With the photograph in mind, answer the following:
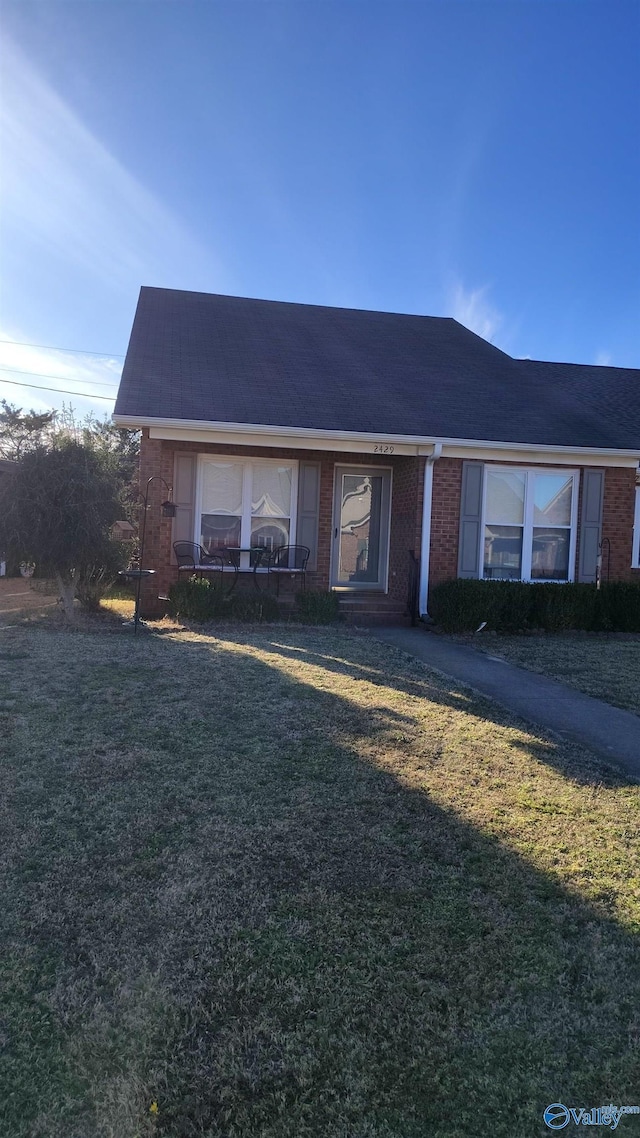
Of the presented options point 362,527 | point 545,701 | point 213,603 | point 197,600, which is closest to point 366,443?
point 362,527

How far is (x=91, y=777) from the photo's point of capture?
3.95 metres

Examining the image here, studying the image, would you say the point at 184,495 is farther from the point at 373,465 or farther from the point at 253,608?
the point at 373,465

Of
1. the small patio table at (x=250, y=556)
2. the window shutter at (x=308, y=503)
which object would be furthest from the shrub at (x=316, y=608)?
the window shutter at (x=308, y=503)

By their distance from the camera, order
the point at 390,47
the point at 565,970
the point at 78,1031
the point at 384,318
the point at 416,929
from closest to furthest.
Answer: the point at 78,1031 → the point at 565,970 → the point at 416,929 → the point at 390,47 → the point at 384,318

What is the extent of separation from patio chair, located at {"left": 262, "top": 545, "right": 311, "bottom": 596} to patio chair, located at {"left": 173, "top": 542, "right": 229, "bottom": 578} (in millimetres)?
766

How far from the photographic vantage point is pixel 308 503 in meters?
11.4

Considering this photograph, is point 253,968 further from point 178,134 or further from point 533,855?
point 178,134

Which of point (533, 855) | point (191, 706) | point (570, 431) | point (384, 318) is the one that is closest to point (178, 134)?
point (384, 318)

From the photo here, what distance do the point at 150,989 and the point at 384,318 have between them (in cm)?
1541

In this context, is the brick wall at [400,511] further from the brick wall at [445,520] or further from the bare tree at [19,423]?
the bare tree at [19,423]

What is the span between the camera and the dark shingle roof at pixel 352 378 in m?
10.4

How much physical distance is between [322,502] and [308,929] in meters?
9.36

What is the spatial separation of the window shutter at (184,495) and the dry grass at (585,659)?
15.4 feet

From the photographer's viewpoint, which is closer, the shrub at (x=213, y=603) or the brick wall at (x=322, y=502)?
the shrub at (x=213, y=603)
